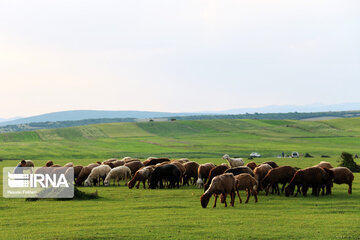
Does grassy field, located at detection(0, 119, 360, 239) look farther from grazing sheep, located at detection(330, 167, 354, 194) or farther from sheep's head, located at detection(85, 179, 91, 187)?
sheep's head, located at detection(85, 179, 91, 187)

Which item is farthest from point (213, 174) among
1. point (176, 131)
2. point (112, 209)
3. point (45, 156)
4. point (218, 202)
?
point (176, 131)

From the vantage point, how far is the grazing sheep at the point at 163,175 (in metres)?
30.2

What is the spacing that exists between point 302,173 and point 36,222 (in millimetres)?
14692

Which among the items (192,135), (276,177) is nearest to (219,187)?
Result: (276,177)

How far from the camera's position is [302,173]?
25.2 meters

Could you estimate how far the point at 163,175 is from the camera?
30312 mm

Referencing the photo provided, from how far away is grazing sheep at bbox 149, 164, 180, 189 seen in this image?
30234 mm

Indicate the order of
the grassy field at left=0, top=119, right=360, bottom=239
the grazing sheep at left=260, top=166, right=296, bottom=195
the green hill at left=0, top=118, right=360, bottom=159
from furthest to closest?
the green hill at left=0, top=118, right=360, bottom=159 < the grazing sheep at left=260, top=166, right=296, bottom=195 < the grassy field at left=0, top=119, right=360, bottom=239

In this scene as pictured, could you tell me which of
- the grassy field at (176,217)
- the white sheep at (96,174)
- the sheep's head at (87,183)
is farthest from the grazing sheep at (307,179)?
the sheep's head at (87,183)

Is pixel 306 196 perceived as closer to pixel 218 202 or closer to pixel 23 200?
pixel 218 202

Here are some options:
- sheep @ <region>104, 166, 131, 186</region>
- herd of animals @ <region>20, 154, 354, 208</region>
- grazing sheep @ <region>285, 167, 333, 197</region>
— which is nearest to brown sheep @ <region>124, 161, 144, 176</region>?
herd of animals @ <region>20, 154, 354, 208</region>

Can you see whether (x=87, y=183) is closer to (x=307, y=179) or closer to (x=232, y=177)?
(x=232, y=177)

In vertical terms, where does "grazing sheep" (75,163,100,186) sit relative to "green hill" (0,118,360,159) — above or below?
above

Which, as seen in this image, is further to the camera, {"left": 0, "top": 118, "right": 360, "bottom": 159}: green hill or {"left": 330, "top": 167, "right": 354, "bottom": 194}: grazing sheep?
{"left": 0, "top": 118, "right": 360, "bottom": 159}: green hill
